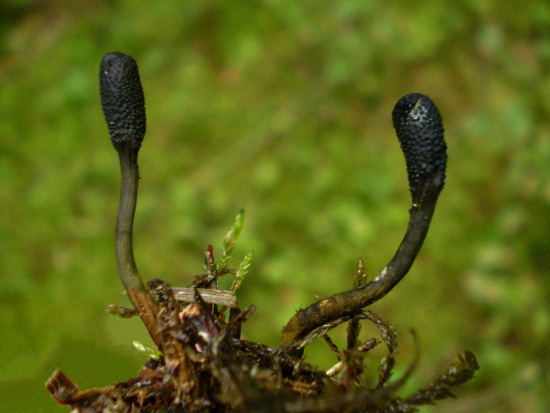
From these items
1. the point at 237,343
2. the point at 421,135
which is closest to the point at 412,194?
the point at 421,135

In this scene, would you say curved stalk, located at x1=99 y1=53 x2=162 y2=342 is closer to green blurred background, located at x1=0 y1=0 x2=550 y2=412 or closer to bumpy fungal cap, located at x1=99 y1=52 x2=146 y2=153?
bumpy fungal cap, located at x1=99 y1=52 x2=146 y2=153

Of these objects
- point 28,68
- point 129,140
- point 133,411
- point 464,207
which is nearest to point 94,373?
point 133,411

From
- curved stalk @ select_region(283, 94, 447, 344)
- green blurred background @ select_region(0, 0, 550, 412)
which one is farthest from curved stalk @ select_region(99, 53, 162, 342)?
green blurred background @ select_region(0, 0, 550, 412)

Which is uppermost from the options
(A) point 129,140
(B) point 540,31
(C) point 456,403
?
Answer: (B) point 540,31

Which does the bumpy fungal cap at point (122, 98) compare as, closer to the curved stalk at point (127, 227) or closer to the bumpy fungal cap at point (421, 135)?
the curved stalk at point (127, 227)

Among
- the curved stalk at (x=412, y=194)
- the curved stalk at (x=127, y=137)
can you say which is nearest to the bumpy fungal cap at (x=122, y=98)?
the curved stalk at (x=127, y=137)

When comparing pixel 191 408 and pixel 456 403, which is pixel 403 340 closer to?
pixel 456 403

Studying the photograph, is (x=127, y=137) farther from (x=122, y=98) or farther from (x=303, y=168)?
(x=303, y=168)
